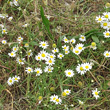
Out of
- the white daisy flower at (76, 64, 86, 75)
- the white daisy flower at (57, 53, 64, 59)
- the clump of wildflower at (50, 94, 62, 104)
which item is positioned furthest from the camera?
the white daisy flower at (57, 53, 64, 59)

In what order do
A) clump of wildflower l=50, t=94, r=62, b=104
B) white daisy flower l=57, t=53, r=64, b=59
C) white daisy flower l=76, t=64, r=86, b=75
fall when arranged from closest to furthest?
clump of wildflower l=50, t=94, r=62, b=104
white daisy flower l=76, t=64, r=86, b=75
white daisy flower l=57, t=53, r=64, b=59

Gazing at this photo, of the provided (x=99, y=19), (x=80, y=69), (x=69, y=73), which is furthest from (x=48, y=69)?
(x=99, y=19)

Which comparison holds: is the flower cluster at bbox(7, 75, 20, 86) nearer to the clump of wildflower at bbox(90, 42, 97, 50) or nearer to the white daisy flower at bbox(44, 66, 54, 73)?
the white daisy flower at bbox(44, 66, 54, 73)

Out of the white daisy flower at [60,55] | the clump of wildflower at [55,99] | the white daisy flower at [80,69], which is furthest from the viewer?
the white daisy flower at [60,55]

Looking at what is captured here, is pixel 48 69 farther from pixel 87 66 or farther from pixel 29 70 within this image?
pixel 87 66

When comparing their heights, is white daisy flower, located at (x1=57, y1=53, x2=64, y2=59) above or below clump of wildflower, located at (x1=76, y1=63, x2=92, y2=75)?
above

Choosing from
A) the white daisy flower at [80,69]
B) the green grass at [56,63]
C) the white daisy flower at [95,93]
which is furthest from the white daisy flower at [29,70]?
the white daisy flower at [95,93]

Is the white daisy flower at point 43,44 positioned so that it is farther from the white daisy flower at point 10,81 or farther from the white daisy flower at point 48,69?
the white daisy flower at point 10,81

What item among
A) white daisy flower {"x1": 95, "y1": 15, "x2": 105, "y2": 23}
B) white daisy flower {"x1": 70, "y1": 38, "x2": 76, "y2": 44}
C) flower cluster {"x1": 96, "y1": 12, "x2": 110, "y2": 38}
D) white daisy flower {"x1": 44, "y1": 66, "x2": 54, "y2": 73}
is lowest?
white daisy flower {"x1": 44, "y1": 66, "x2": 54, "y2": 73}

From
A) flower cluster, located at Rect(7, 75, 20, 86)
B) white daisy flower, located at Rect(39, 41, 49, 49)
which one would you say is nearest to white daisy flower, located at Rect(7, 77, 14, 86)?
flower cluster, located at Rect(7, 75, 20, 86)

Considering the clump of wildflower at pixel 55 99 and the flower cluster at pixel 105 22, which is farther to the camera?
the flower cluster at pixel 105 22
